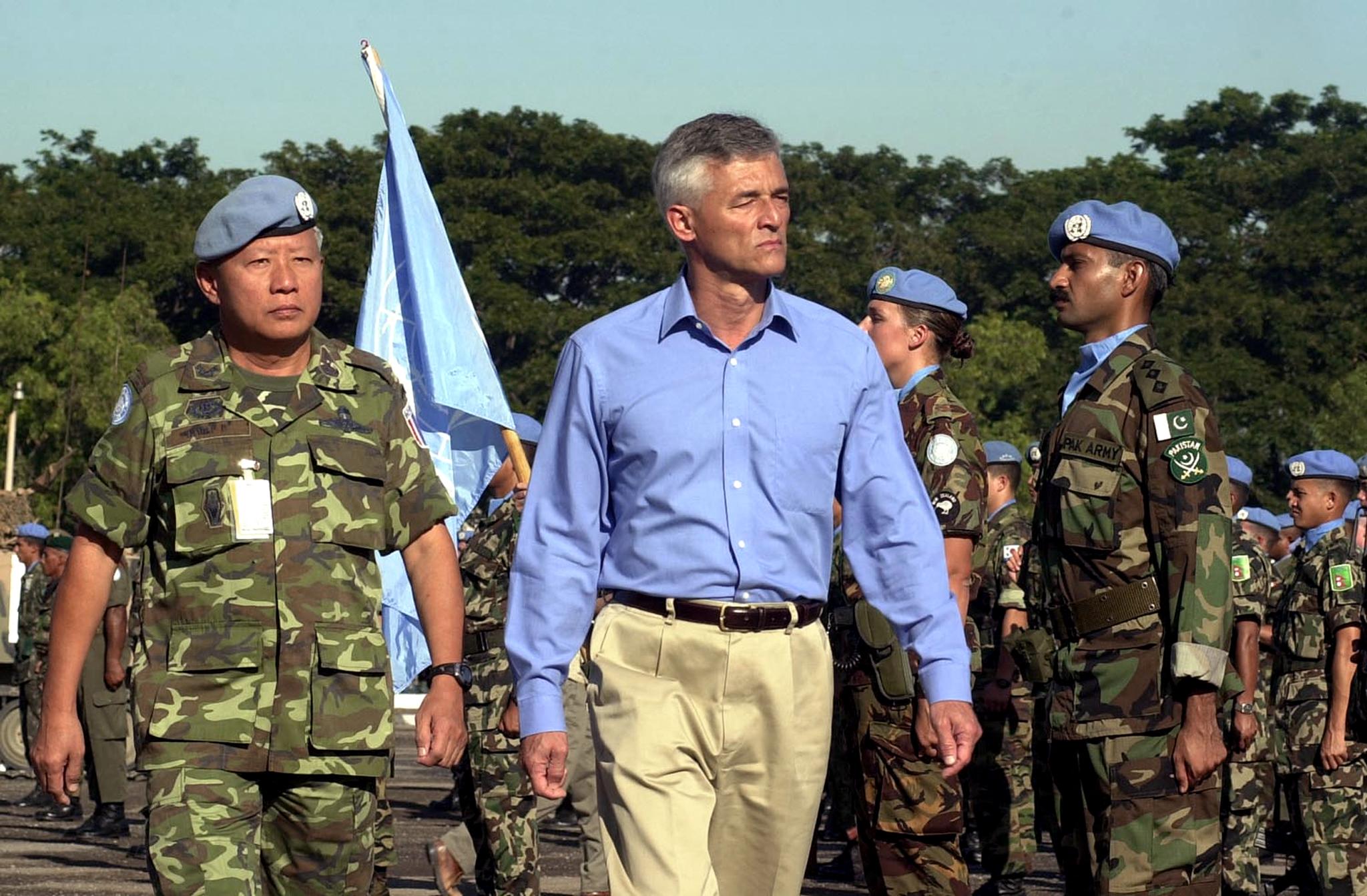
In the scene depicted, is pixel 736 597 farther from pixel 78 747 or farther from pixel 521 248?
pixel 521 248

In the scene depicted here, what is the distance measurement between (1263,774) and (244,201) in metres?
7.94

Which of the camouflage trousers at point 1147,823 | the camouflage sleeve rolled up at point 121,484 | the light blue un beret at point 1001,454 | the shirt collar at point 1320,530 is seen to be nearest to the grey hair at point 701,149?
the camouflage sleeve rolled up at point 121,484

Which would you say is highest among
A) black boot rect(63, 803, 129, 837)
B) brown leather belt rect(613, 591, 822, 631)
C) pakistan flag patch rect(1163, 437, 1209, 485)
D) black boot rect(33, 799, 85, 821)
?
pakistan flag patch rect(1163, 437, 1209, 485)

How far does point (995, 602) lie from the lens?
1227 centimetres

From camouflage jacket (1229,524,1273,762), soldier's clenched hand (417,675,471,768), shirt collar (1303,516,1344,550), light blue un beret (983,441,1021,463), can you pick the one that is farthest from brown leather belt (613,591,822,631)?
light blue un beret (983,441,1021,463)

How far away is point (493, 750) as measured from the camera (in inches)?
399

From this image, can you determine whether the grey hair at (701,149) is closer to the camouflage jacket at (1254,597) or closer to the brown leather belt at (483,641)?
the camouflage jacket at (1254,597)

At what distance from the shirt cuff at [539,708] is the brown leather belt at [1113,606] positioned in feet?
6.47

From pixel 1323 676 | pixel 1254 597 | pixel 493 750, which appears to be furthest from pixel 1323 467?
pixel 493 750

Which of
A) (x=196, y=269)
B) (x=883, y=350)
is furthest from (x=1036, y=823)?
(x=196, y=269)

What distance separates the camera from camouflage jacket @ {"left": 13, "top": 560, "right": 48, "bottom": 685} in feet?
57.1

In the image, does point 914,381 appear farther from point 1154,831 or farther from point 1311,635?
point 1311,635

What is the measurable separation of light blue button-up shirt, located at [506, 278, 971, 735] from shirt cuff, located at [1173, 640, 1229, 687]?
111cm

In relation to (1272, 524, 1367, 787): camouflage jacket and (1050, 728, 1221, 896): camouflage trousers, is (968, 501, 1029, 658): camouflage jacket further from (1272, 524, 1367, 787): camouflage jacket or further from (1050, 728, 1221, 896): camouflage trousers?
(1050, 728, 1221, 896): camouflage trousers
